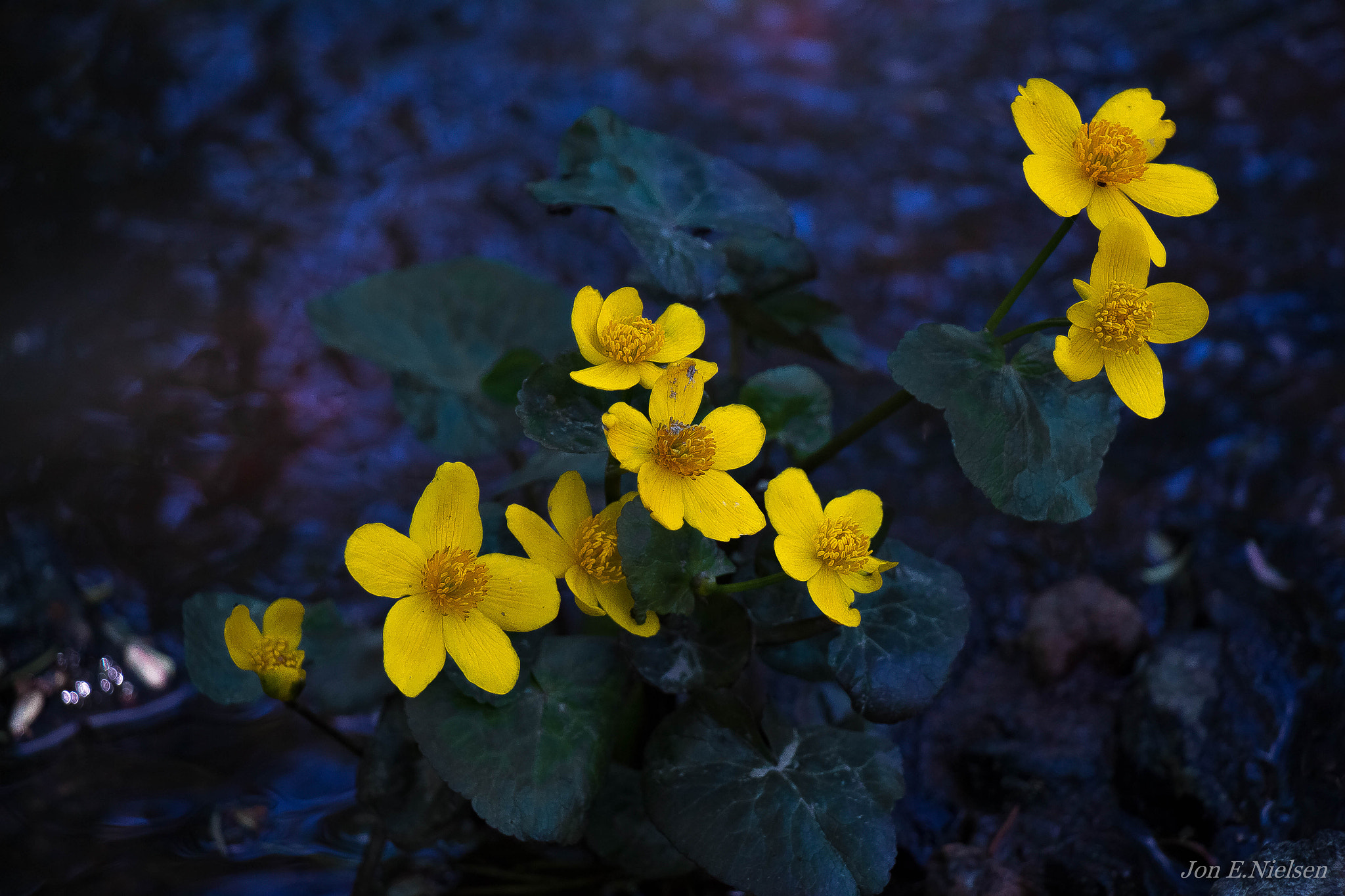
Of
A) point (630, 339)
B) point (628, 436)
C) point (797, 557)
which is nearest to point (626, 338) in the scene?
point (630, 339)

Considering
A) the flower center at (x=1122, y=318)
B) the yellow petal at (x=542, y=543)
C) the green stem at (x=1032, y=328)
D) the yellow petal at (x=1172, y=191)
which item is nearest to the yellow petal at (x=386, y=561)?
the yellow petal at (x=542, y=543)

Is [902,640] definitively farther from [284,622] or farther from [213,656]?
[213,656]

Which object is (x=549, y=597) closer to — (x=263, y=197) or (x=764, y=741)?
(x=764, y=741)

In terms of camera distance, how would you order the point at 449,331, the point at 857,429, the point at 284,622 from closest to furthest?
the point at 284,622 → the point at 857,429 → the point at 449,331

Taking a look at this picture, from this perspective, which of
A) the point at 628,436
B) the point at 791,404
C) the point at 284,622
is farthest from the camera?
the point at 791,404

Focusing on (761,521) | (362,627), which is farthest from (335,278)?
(761,521)

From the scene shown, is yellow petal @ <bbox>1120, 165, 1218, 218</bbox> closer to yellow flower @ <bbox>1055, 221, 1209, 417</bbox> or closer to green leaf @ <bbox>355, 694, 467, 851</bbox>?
yellow flower @ <bbox>1055, 221, 1209, 417</bbox>

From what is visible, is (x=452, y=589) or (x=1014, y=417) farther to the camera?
(x=1014, y=417)

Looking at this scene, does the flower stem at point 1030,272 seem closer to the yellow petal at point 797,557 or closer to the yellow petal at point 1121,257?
the yellow petal at point 1121,257
